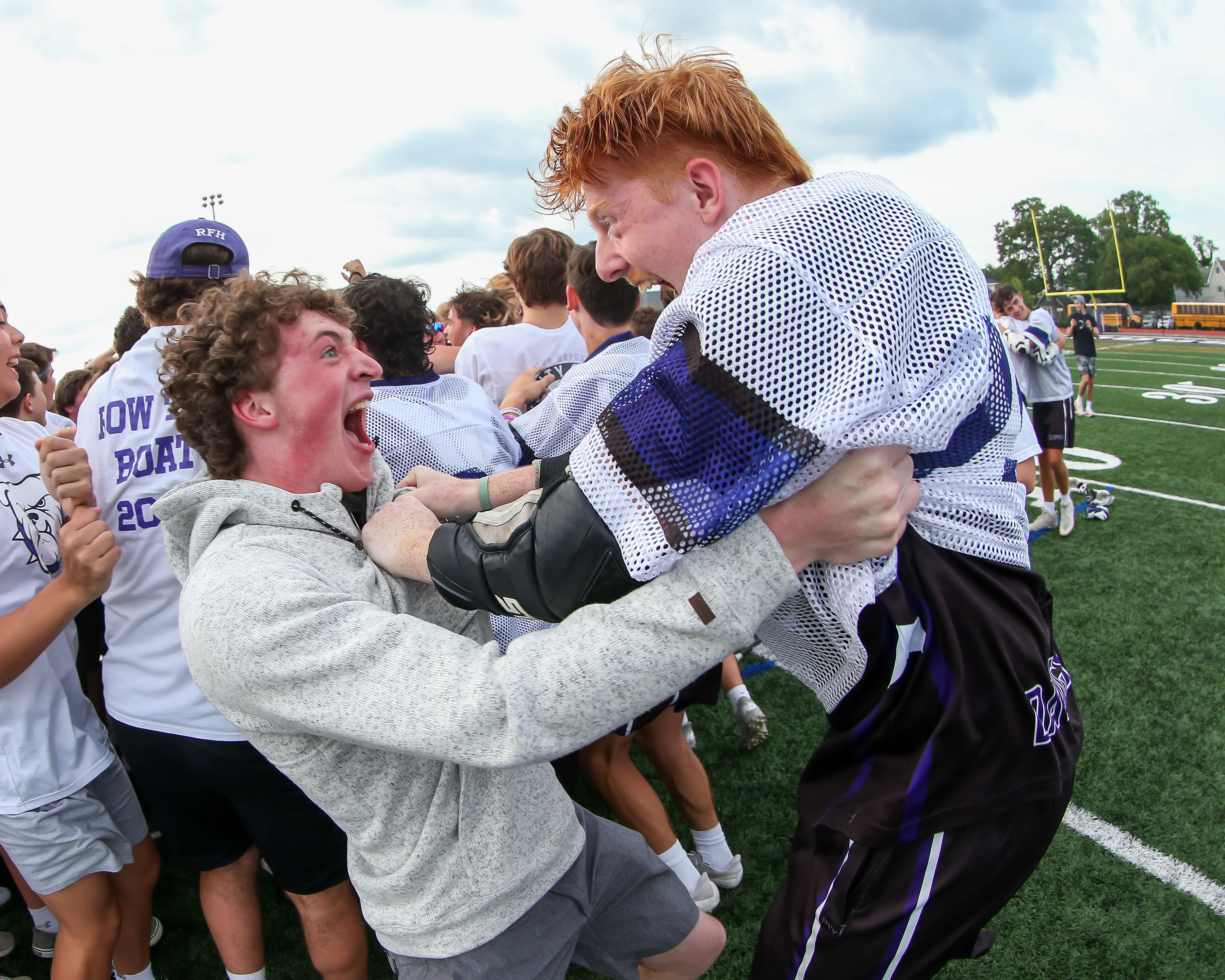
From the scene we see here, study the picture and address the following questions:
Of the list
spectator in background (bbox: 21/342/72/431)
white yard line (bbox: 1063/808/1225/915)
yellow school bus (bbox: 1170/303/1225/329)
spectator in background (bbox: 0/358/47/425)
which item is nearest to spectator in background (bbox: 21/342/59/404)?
spectator in background (bbox: 21/342/72/431)

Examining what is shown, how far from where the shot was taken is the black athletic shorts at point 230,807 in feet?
7.32

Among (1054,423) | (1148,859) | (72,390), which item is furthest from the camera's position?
(1054,423)

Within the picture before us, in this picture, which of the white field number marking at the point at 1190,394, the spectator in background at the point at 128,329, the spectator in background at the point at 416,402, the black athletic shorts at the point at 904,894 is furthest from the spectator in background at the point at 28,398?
the white field number marking at the point at 1190,394

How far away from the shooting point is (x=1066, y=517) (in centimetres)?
728

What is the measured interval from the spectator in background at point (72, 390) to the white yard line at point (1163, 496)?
33.3ft

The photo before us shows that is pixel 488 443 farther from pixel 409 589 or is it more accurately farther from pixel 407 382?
pixel 409 589

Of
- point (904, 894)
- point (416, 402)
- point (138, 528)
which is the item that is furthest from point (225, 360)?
point (904, 894)

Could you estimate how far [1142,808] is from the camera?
3514 millimetres

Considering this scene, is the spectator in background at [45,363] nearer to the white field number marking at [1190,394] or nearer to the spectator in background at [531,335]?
the spectator in background at [531,335]

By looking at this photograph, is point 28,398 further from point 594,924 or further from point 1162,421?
point 1162,421

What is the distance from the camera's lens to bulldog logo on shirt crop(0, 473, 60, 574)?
238cm

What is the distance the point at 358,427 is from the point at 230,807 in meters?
1.29

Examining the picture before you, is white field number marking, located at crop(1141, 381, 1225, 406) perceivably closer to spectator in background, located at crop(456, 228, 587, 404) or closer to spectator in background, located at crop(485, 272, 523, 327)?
spectator in background, located at crop(485, 272, 523, 327)

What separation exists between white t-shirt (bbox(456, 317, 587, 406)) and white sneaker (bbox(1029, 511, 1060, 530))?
5341 mm
